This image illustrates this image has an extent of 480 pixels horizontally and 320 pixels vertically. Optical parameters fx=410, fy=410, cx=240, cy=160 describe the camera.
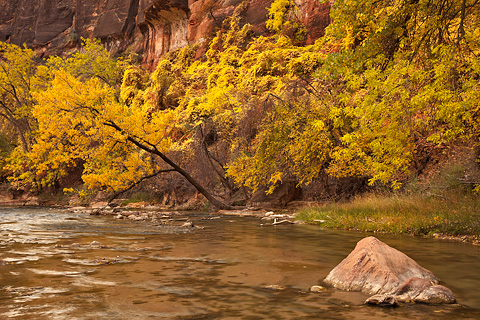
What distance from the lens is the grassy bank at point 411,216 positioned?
34.0 feet

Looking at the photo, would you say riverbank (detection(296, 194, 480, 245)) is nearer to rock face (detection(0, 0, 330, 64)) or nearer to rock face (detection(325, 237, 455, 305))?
rock face (detection(325, 237, 455, 305))

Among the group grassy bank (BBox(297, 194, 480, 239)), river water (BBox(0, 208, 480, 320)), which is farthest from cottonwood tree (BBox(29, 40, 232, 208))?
grassy bank (BBox(297, 194, 480, 239))

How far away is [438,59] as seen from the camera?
9.41m

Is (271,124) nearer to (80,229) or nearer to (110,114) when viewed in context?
(110,114)

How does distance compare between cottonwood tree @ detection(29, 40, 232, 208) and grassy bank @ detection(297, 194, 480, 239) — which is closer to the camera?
grassy bank @ detection(297, 194, 480, 239)

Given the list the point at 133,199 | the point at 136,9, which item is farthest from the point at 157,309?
the point at 136,9

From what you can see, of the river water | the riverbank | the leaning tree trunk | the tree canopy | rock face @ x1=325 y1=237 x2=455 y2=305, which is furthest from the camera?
the leaning tree trunk

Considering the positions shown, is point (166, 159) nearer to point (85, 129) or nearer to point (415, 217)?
point (85, 129)

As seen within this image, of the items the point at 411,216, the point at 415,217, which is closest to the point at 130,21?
the point at 411,216

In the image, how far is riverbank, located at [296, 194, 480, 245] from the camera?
405 inches

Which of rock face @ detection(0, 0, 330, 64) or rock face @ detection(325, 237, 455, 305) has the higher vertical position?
rock face @ detection(0, 0, 330, 64)

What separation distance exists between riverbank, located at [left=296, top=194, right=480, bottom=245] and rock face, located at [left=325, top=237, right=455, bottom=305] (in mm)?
5230

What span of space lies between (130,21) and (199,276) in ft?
160

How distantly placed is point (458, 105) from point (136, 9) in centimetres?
4736
